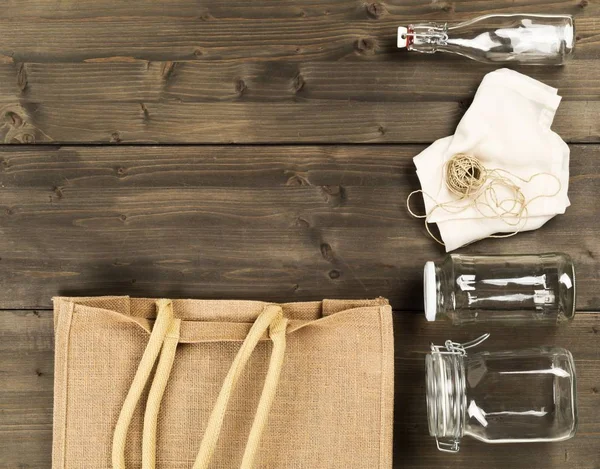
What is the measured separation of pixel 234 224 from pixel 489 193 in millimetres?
282

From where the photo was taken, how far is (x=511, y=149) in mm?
683

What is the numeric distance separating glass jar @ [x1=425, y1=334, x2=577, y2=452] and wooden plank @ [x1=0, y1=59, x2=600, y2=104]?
0.94ft

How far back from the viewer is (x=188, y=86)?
71cm

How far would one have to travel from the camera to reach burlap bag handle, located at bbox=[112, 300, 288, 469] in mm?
602

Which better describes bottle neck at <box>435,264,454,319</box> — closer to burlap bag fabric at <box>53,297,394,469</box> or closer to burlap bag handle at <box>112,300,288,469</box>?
burlap bag fabric at <box>53,297,394,469</box>

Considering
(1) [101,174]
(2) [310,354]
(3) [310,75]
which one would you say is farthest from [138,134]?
(2) [310,354]

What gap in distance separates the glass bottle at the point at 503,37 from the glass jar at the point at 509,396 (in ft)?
1.05

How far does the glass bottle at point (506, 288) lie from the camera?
0.68 m

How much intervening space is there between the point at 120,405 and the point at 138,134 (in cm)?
30

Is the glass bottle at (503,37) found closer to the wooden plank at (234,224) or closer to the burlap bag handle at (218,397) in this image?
the wooden plank at (234,224)

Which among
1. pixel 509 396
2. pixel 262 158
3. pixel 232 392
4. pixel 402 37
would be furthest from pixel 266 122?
pixel 509 396

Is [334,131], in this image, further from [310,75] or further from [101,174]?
[101,174]

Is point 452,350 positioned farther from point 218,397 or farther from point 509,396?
point 218,397

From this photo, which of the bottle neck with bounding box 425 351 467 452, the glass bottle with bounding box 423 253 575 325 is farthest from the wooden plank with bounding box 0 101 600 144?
the bottle neck with bounding box 425 351 467 452
